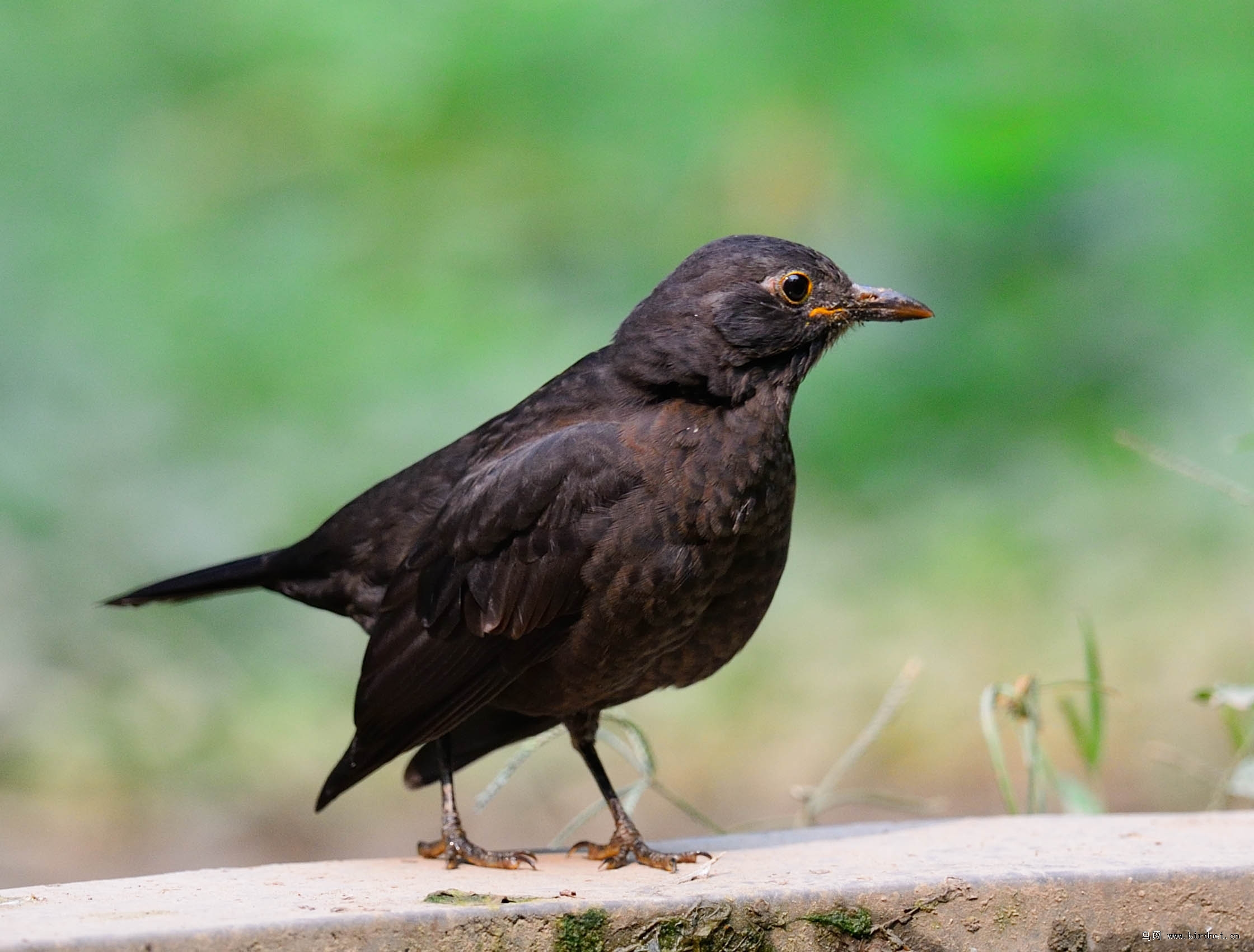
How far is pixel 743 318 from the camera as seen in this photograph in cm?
414

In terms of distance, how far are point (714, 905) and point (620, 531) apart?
3.27ft

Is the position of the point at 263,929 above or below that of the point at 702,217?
below

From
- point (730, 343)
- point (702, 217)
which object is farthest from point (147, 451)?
point (730, 343)

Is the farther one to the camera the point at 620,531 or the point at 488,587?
the point at 488,587

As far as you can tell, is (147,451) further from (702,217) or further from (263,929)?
(263,929)

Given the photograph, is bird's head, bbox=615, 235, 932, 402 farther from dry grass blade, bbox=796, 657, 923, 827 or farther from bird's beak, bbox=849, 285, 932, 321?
dry grass blade, bbox=796, 657, 923, 827

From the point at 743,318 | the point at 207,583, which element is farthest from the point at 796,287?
the point at 207,583

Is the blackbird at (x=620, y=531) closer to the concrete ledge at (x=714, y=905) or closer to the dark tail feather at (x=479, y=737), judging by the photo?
the dark tail feather at (x=479, y=737)

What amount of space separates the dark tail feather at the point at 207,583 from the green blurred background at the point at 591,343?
1.91 metres

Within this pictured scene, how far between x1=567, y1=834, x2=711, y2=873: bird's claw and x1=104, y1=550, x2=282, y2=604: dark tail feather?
4.35 feet

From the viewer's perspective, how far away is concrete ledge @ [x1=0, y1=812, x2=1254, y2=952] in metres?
3.04

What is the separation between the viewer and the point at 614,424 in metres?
4.09

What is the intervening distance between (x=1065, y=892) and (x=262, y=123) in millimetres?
6226

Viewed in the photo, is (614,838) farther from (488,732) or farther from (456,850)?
Answer: (488,732)
